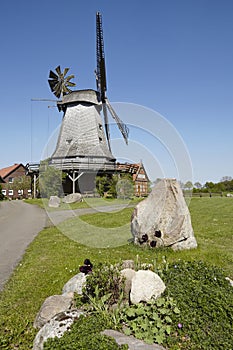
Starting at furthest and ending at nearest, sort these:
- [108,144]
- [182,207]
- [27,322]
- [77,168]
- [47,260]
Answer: [108,144] < [77,168] < [182,207] < [47,260] < [27,322]

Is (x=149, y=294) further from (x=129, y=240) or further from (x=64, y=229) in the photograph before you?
(x=64, y=229)

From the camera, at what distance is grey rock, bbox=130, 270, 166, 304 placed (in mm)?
3961

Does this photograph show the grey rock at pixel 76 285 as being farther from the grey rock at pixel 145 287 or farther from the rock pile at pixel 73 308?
the grey rock at pixel 145 287

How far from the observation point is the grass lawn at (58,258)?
427 cm

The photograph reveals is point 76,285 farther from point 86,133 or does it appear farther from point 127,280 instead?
point 86,133

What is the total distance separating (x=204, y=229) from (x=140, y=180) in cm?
2015

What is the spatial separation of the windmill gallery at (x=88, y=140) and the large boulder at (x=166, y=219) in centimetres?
2236

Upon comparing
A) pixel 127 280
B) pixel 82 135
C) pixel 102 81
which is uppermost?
pixel 102 81

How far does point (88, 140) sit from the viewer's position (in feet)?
109

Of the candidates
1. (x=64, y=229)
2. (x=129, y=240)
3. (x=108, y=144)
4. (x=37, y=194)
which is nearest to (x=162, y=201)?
(x=129, y=240)

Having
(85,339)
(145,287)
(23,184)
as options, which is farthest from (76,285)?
(23,184)

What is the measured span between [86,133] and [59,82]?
8.60 m

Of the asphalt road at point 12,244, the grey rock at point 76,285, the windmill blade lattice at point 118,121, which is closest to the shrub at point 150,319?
the grey rock at point 76,285

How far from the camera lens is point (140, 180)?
32188mm
